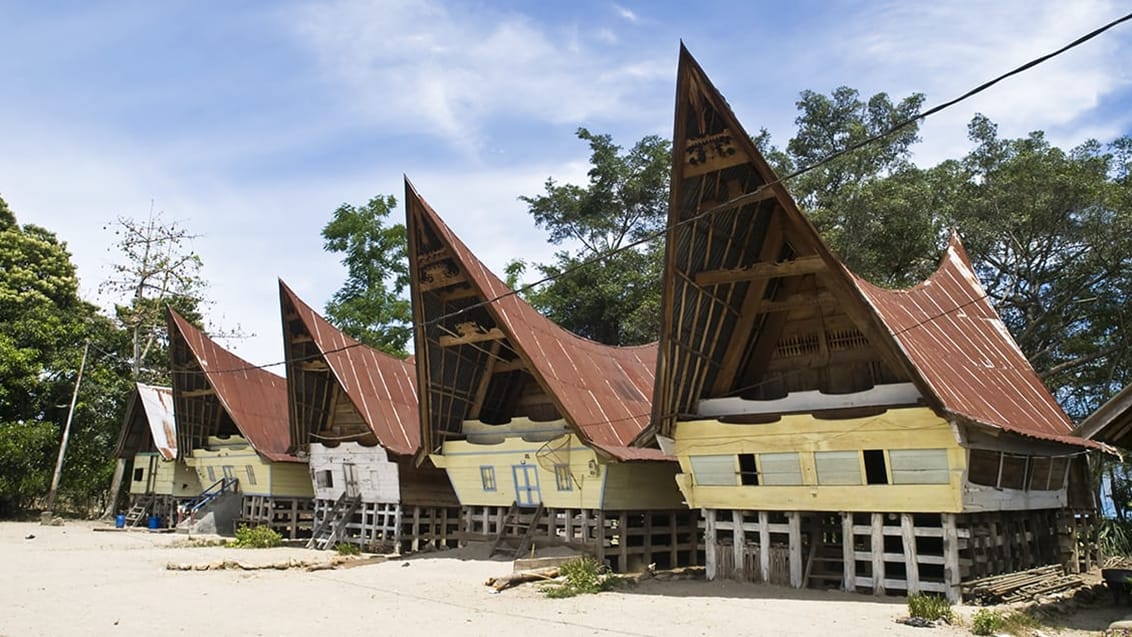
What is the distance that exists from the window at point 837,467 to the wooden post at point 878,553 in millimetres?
716

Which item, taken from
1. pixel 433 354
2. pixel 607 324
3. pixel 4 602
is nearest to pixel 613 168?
pixel 607 324

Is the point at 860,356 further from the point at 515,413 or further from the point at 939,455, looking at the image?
the point at 515,413

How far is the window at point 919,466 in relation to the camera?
516 inches

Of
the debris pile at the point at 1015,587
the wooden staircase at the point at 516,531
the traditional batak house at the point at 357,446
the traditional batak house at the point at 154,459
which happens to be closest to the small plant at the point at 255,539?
the traditional batak house at the point at 357,446

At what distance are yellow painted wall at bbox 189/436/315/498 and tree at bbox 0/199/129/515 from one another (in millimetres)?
8944

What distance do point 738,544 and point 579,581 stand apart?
301cm

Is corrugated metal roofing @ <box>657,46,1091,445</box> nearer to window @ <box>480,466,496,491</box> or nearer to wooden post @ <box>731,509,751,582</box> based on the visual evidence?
wooden post @ <box>731,509,751,582</box>

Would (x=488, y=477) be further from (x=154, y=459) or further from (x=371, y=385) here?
(x=154, y=459)

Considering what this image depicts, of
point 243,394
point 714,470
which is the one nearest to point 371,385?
point 243,394

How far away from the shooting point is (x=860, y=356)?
51.2ft

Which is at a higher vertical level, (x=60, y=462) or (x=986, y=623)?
(x=60, y=462)

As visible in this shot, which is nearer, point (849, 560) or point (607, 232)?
point (849, 560)

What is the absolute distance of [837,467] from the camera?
1414 cm

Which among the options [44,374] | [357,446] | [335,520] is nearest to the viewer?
[357,446]
